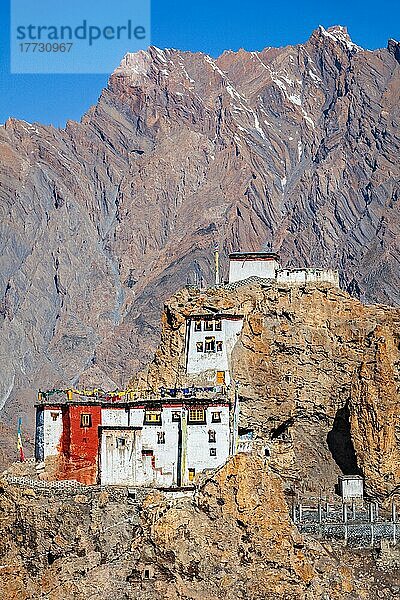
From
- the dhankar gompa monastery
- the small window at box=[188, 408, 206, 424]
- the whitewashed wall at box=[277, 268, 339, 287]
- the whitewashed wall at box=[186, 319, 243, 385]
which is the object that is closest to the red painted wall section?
the dhankar gompa monastery

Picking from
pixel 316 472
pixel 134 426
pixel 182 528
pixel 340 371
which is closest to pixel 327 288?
pixel 340 371

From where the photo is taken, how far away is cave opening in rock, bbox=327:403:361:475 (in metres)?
90.2

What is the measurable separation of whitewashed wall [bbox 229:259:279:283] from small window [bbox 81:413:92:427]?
21.6 meters

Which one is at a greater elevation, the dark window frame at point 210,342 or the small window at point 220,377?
the dark window frame at point 210,342

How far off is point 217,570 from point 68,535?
1131 centimetres

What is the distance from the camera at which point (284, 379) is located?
95.2 m

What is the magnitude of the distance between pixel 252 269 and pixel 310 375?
1117 centimetres

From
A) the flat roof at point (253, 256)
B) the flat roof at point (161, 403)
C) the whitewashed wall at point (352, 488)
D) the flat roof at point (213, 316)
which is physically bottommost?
the whitewashed wall at point (352, 488)

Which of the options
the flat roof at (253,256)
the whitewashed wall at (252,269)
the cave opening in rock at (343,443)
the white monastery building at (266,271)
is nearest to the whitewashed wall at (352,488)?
the cave opening in rock at (343,443)

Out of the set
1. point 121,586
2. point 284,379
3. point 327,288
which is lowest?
point 121,586

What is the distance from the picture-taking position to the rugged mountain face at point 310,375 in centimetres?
8844

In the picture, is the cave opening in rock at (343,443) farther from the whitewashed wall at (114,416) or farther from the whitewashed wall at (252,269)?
the whitewashed wall at (114,416)

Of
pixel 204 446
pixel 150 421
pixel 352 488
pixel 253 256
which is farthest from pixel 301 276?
pixel 150 421

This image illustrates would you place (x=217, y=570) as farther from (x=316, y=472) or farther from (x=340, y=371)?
(x=340, y=371)
